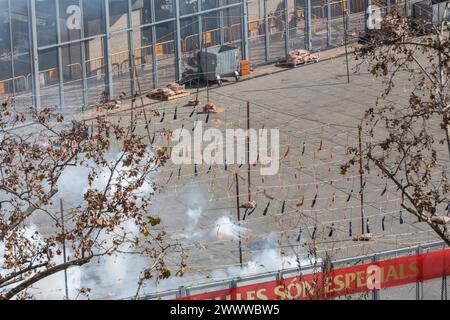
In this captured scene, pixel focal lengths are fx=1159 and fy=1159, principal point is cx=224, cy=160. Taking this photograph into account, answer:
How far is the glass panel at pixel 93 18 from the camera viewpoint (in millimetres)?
43000

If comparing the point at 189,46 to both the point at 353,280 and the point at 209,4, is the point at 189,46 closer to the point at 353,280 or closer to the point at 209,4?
the point at 209,4

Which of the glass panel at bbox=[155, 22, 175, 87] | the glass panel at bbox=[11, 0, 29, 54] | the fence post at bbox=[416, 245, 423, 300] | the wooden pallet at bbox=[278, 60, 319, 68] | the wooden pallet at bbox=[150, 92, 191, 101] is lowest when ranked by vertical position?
the fence post at bbox=[416, 245, 423, 300]

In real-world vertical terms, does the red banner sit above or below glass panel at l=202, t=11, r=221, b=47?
below

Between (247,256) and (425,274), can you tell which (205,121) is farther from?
(425,274)

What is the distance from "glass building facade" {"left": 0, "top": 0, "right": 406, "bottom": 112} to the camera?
136 feet

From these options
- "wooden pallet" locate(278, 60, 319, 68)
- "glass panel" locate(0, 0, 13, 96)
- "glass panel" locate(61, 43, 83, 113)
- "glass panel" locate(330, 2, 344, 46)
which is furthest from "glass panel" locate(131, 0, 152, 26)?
"glass panel" locate(330, 2, 344, 46)

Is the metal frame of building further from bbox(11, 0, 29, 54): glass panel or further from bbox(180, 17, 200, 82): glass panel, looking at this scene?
bbox(180, 17, 200, 82): glass panel

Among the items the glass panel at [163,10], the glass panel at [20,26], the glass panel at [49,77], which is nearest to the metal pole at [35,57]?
the glass panel at [20,26]

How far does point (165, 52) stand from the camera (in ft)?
151

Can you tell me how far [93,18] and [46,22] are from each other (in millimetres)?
2129

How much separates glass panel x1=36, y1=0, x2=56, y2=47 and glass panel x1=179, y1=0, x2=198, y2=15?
5.72 m

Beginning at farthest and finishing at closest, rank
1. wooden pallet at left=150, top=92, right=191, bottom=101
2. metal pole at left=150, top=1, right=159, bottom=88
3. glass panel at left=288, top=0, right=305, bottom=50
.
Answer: glass panel at left=288, top=0, right=305, bottom=50, metal pole at left=150, top=1, right=159, bottom=88, wooden pallet at left=150, top=92, right=191, bottom=101
